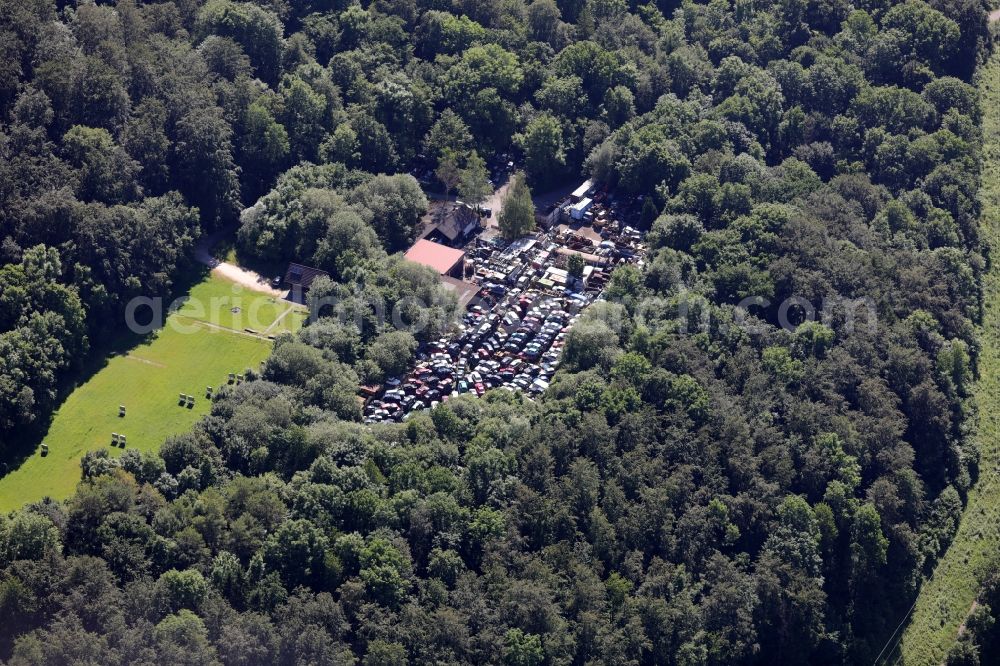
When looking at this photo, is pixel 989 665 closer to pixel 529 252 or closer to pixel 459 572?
pixel 459 572

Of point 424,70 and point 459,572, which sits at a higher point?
point 424,70

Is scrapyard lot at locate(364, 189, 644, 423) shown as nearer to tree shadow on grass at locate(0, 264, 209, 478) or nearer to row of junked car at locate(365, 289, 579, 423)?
row of junked car at locate(365, 289, 579, 423)

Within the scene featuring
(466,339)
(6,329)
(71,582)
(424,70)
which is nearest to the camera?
(71,582)

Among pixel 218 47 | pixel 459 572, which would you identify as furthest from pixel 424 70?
pixel 459 572

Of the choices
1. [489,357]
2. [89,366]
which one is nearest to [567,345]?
[489,357]

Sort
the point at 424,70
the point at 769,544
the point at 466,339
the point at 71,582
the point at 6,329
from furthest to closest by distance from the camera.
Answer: the point at 424,70 < the point at 466,339 < the point at 6,329 < the point at 769,544 < the point at 71,582

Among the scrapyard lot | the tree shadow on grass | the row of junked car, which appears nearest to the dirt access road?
the tree shadow on grass

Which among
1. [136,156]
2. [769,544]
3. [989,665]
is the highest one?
[136,156]

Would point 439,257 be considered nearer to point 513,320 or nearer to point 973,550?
point 513,320
